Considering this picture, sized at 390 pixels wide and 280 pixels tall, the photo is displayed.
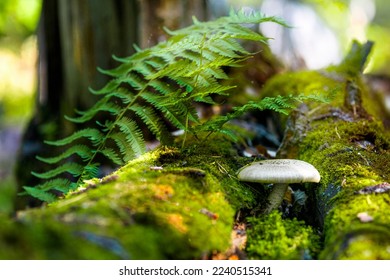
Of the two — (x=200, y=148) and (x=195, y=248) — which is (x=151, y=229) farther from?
(x=200, y=148)

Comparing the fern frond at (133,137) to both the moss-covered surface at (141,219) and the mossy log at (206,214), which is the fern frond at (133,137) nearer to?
the mossy log at (206,214)

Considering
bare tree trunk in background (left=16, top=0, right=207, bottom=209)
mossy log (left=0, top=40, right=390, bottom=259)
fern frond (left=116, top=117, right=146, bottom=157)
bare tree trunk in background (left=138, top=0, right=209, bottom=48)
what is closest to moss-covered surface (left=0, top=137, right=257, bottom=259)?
mossy log (left=0, top=40, right=390, bottom=259)

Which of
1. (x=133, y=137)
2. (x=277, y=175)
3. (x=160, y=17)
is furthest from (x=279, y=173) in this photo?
(x=160, y=17)

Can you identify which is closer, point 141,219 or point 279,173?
point 141,219

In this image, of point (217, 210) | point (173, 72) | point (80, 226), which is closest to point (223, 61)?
point (173, 72)

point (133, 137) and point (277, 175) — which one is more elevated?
point (133, 137)

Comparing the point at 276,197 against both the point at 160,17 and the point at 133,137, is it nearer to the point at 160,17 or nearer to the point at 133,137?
the point at 133,137
